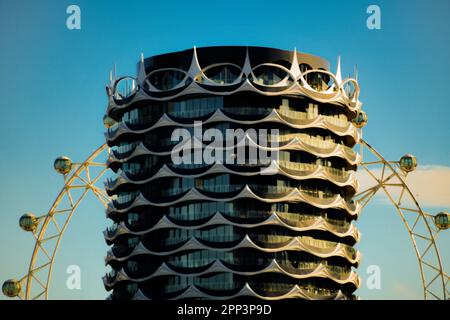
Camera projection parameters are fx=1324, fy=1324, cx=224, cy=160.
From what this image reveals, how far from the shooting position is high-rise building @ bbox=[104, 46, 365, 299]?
167 m

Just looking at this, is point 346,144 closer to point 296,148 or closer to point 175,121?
point 296,148

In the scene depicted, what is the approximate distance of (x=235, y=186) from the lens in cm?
16800

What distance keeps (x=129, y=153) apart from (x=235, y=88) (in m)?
17.4

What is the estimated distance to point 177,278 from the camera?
169 m

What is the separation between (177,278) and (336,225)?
2250 centimetres

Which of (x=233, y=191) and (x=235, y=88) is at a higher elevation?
(x=235, y=88)

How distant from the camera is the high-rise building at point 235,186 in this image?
547 ft

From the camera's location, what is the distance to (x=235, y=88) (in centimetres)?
16925
